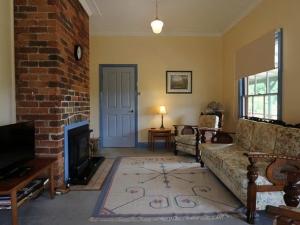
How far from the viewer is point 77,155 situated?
3555mm

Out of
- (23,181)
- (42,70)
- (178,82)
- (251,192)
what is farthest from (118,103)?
(251,192)

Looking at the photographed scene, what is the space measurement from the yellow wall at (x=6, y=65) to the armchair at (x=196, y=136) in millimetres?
3051

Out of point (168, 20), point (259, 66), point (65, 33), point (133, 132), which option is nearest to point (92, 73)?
point (133, 132)

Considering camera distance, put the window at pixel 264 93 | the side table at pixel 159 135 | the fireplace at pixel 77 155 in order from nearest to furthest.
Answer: the fireplace at pixel 77 155
the window at pixel 264 93
the side table at pixel 159 135

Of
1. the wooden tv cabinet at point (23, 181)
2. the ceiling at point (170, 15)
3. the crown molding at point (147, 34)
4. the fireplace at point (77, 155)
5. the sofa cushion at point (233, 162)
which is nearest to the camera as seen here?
the wooden tv cabinet at point (23, 181)

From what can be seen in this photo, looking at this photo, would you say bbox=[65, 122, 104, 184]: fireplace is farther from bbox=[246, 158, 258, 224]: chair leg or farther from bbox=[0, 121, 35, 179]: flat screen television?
bbox=[246, 158, 258, 224]: chair leg

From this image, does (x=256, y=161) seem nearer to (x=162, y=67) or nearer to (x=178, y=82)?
(x=178, y=82)

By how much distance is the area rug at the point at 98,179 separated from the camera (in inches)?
126

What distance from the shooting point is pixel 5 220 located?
234 cm

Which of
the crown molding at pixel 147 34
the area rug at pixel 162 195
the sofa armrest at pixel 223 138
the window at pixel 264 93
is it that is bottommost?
the area rug at pixel 162 195

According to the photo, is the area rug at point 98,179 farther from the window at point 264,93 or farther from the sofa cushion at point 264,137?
the window at point 264,93

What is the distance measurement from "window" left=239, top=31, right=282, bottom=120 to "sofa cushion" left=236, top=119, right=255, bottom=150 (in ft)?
1.31

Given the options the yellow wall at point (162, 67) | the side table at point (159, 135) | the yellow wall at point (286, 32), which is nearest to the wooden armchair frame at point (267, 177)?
the yellow wall at point (286, 32)

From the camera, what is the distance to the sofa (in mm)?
2270
